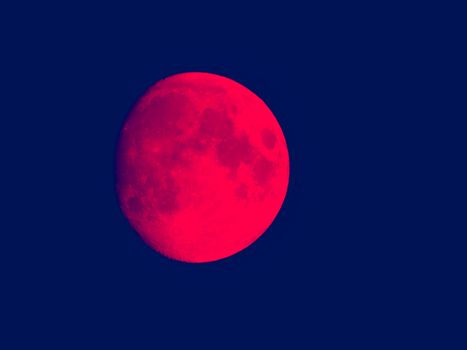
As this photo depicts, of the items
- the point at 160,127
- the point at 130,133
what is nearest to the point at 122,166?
the point at 130,133

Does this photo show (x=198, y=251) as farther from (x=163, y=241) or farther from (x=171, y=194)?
(x=171, y=194)

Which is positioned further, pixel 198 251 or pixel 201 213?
pixel 198 251

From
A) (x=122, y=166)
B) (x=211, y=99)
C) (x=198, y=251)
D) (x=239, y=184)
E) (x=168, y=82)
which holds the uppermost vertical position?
(x=168, y=82)

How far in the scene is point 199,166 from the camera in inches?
145

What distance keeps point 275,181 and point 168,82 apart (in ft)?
5.27

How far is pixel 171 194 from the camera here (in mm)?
3775

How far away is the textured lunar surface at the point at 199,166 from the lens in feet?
12.3

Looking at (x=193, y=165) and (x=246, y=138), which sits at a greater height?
(x=246, y=138)

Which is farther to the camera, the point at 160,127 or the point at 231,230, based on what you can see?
the point at 231,230

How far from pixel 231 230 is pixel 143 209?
0.95 m

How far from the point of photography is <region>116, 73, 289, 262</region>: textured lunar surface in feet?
12.3

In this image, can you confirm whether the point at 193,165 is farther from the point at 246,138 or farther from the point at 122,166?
the point at 122,166

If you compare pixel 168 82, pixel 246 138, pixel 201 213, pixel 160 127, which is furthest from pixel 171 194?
pixel 168 82

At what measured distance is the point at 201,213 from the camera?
3.81m
